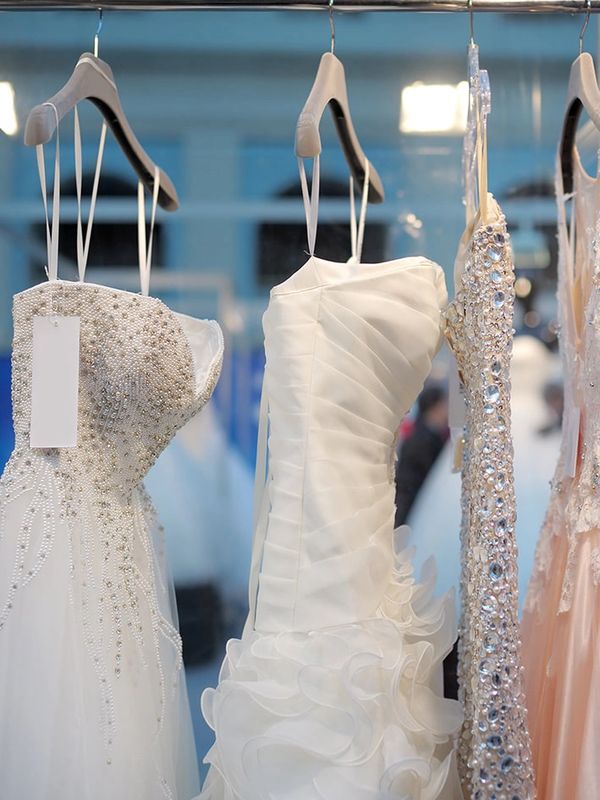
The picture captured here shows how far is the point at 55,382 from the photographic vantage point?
1211mm

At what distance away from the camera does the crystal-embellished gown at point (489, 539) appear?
3.53ft

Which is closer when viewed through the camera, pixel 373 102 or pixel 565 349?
pixel 565 349

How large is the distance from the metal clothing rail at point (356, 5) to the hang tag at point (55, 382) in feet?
1.68

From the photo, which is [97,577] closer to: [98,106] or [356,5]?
[98,106]

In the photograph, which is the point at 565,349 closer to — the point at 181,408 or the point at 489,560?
the point at 489,560

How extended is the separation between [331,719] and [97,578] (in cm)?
36

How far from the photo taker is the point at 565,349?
1.34 meters

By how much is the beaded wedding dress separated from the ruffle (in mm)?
127

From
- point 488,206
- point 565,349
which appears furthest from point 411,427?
point 488,206

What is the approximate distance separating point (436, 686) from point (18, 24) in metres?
1.60

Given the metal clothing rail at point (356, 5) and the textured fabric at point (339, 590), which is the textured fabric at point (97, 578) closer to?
the textured fabric at point (339, 590)

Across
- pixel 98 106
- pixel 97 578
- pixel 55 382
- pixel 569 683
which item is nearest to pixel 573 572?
pixel 569 683

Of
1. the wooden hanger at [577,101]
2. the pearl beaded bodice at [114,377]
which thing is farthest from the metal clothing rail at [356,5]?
the pearl beaded bodice at [114,377]
